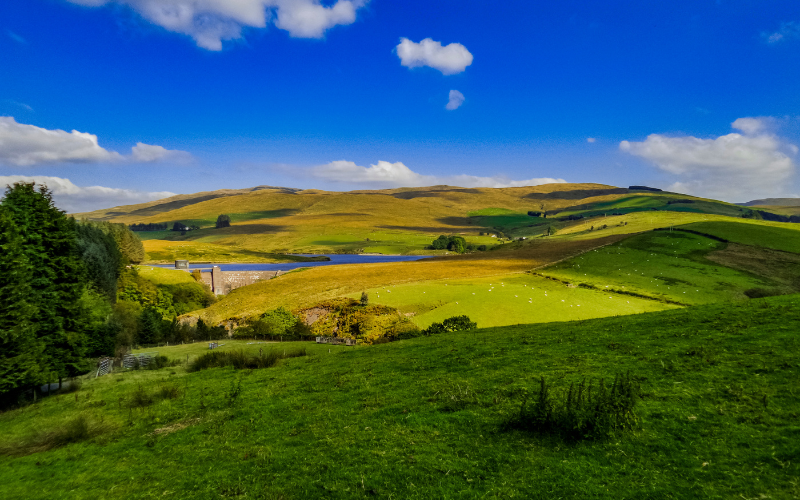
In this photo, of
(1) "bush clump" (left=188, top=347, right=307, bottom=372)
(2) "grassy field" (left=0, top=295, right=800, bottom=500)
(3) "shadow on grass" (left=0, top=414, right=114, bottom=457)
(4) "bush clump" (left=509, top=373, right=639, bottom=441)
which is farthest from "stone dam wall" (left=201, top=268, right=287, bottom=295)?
(4) "bush clump" (left=509, top=373, right=639, bottom=441)

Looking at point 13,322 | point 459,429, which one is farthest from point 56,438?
point 459,429

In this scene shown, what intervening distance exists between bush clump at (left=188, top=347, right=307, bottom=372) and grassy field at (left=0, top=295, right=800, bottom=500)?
5.73 metres

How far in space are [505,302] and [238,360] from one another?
34826 millimetres

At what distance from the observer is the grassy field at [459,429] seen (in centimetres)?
920

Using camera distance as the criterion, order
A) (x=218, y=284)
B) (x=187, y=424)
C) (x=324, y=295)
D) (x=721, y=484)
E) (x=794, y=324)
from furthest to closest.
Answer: (x=218, y=284), (x=324, y=295), (x=187, y=424), (x=794, y=324), (x=721, y=484)

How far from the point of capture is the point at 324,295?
6650 centimetres

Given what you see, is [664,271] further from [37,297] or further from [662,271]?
[37,297]

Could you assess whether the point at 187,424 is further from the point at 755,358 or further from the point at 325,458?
the point at 755,358

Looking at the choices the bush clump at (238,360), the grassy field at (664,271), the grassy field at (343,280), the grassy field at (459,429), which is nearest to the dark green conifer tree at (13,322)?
the grassy field at (459,429)

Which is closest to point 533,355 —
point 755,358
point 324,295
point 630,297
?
point 755,358

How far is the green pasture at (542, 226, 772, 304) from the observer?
58.1 m

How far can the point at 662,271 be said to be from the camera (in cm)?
6800

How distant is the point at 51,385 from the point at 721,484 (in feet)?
142

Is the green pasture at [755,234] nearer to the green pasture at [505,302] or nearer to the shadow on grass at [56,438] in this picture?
the green pasture at [505,302]
